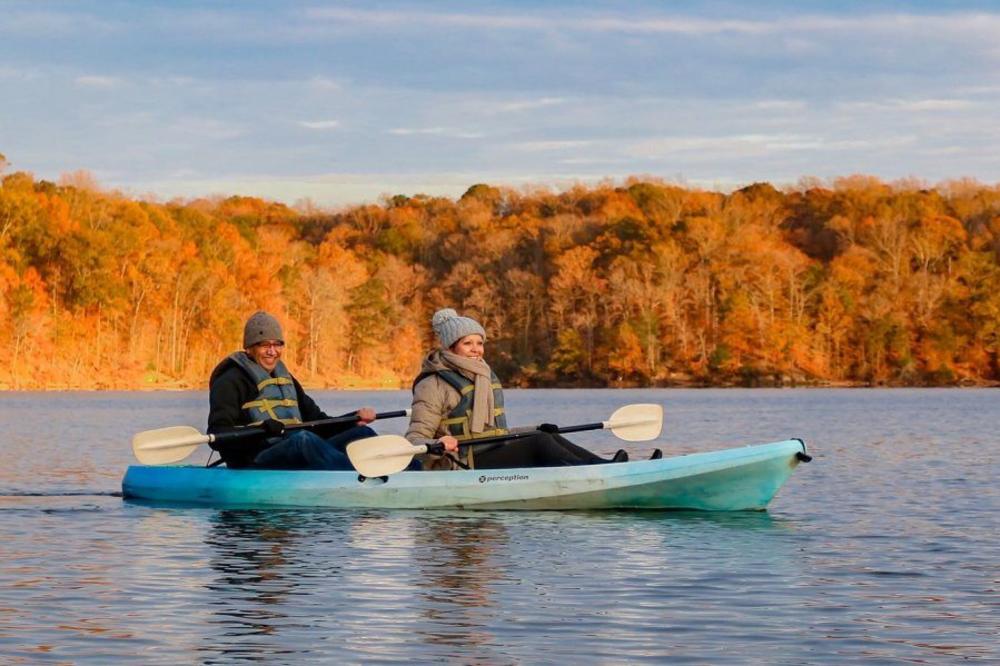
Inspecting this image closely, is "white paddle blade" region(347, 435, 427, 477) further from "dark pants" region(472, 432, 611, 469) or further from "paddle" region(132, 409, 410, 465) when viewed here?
"paddle" region(132, 409, 410, 465)

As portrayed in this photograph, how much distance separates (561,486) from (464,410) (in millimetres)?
1086

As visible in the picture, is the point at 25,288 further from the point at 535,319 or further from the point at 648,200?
the point at 648,200

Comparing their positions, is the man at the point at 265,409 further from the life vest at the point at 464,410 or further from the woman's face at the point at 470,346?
the woman's face at the point at 470,346

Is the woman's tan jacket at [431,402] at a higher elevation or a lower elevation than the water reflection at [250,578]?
higher

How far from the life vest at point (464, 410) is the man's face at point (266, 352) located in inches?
53.3

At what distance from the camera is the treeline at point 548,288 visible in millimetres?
81938

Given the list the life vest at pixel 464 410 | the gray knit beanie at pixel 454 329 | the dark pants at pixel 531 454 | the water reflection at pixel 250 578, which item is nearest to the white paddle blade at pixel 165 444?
the water reflection at pixel 250 578

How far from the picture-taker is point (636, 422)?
14773 millimetres

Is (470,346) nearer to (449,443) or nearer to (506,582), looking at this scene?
(449,443)

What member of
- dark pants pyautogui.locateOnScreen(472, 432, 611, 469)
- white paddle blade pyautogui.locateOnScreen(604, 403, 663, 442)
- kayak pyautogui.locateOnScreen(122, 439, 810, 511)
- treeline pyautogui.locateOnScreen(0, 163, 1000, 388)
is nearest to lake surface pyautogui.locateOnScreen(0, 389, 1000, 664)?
A: kayak pyautogui.locateOnScreen(122, 439, 810, 511)

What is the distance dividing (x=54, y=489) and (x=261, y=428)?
4814 millimetres

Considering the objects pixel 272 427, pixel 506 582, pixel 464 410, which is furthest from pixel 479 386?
pixel 506 582

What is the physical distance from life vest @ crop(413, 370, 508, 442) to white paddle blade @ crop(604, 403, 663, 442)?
135cm

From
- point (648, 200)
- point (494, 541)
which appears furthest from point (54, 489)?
point (648, 200)
